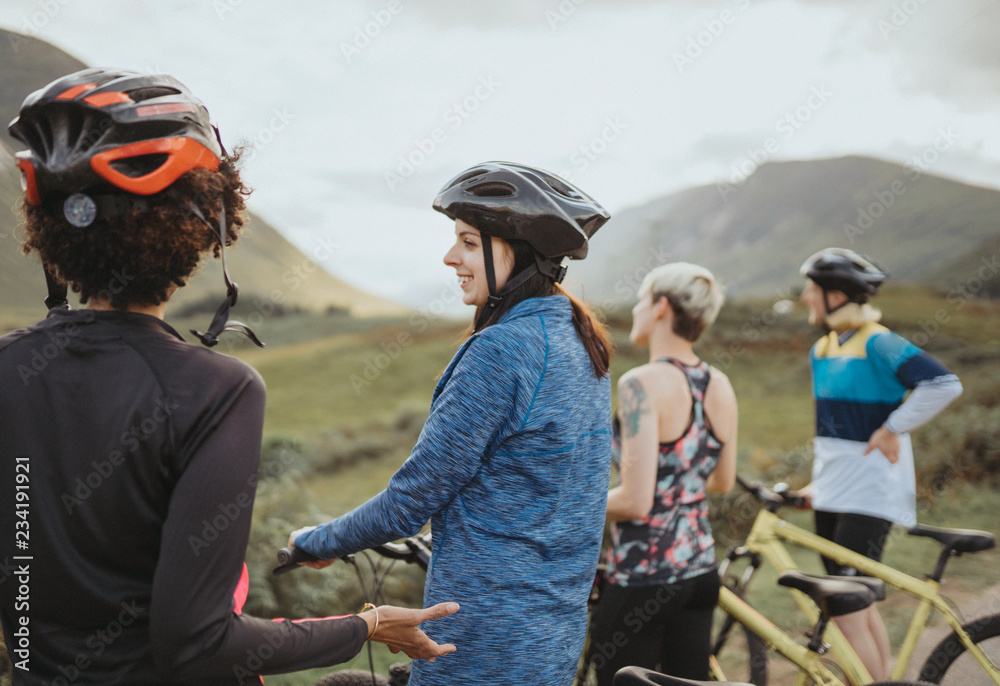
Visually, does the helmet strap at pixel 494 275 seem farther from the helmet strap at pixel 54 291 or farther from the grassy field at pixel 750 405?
the grassy field at pixel 750 405

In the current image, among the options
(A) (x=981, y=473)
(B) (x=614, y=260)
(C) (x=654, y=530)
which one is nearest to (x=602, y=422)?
(C) (x=654, y=530)

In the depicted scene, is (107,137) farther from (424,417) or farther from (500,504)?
(424,417)

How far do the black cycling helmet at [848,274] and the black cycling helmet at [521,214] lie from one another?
269cm

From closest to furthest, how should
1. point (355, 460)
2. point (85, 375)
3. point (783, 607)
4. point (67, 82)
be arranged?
1. point (85, 375)
2. point (67, 82)
3. point (783, 607)
4. point (355, 460)

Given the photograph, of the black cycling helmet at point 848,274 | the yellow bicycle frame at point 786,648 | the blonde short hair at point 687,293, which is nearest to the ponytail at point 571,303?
the blonde short hair at point 687,293

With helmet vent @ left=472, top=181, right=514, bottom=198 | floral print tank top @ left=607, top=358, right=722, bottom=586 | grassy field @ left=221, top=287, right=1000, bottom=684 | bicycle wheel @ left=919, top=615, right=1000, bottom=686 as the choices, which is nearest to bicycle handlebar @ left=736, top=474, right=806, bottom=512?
bicycle wheel @ left=919, top=615, right=1000, bottom=686

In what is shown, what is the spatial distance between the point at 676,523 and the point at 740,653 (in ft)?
11.7

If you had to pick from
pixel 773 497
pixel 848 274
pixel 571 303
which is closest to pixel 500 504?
pixel 571 303

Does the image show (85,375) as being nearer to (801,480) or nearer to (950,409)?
(801,480)

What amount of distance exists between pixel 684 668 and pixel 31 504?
272 cm

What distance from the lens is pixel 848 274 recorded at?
13.7 feet

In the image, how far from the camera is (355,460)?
1666cm

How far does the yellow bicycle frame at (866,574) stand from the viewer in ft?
11.4
